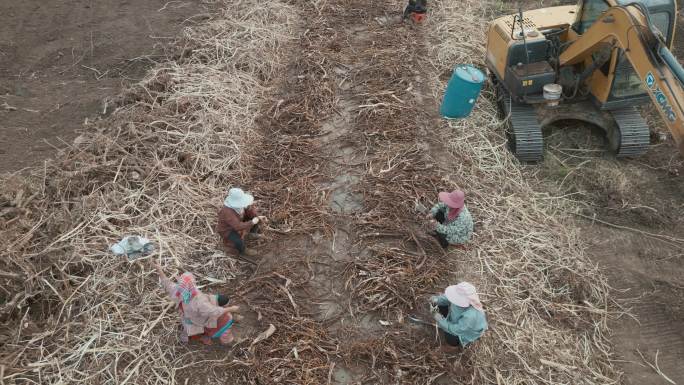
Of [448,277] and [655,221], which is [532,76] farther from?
[448,277]

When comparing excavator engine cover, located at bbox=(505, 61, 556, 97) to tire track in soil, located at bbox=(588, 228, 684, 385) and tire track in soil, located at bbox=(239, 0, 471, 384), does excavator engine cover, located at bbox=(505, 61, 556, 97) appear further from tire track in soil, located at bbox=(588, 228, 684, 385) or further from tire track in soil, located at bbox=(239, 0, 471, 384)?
tire track in soil, located at bbox=(588, 228, 684, 385)

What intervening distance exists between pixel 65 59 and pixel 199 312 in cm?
713

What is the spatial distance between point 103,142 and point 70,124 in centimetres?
141

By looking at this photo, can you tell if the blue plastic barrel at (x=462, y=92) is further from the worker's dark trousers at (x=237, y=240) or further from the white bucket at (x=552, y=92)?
the worker's dark trousers at (x=237, y=240)

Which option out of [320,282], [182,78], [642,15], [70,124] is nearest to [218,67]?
[182,78]

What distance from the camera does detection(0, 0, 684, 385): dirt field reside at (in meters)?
4.65

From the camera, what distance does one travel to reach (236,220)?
518cm

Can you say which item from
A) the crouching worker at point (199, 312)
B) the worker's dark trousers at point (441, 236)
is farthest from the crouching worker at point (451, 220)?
the crouching worker at point (199, 312)

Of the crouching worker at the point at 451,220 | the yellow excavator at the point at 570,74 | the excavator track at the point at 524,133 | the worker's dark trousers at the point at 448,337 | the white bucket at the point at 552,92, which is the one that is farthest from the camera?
the excavator track at the point at 524,133

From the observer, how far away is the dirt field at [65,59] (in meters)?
7.32

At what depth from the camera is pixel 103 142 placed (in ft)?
21.5

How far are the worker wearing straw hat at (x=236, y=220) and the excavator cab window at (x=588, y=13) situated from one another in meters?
5.62

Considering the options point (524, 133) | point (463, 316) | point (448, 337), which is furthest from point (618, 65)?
point (448, 337)

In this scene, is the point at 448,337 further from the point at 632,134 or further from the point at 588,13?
the point at 588,13
